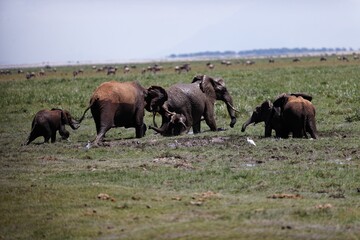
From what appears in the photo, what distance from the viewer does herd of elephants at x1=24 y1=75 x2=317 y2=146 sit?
762 inches

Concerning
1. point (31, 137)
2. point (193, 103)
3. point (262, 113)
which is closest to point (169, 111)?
point (193, 103)

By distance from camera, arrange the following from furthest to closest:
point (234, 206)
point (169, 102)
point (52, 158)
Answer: point (169, 102) < point (52, 158) < point (234, 206)

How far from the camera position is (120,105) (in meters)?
20.7

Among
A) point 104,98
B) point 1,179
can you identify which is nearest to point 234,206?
point 1,179

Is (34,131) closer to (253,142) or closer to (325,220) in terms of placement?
(253,142)

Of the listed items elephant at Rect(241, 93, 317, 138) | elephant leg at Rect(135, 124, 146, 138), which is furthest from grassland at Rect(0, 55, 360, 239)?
elephant at Rect(241, 93, 317, 138)

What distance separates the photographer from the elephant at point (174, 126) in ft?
70.2

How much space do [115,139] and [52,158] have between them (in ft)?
14.8

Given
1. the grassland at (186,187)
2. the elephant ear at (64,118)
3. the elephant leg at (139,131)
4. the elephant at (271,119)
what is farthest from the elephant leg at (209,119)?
the elephant ear at (64,118)

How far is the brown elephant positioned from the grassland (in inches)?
22.0

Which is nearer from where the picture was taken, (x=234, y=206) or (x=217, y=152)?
(x=234, y=206)

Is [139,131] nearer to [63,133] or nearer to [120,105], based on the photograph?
[120,105]

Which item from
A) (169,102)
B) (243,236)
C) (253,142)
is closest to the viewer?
(243,236)

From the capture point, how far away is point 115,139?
69.7 ft
